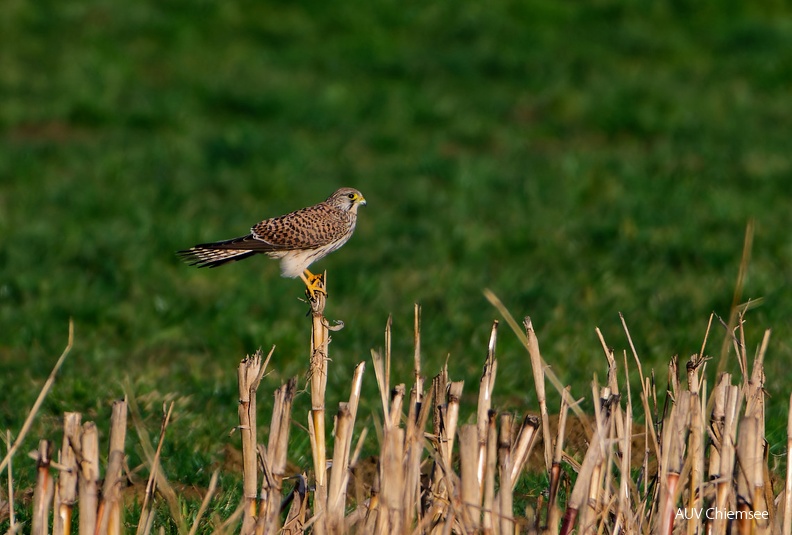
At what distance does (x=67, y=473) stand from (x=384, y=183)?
8438mm

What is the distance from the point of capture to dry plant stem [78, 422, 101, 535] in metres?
3.51

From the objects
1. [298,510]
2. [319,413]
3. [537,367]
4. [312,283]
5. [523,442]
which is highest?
[312,283]

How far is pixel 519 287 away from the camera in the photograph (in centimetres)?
903

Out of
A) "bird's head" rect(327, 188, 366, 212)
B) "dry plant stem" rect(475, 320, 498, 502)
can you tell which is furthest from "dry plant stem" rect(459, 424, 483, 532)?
"bird's head" rect(327, 188, 366, 212)

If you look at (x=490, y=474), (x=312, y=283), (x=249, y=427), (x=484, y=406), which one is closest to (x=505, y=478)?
(x=490, y=474)

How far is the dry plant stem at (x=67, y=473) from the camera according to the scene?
11.4ft

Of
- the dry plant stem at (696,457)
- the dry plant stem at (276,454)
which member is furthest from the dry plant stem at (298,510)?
the dry plant stem at (696,457)

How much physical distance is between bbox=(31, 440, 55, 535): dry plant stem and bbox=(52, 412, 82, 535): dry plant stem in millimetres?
38

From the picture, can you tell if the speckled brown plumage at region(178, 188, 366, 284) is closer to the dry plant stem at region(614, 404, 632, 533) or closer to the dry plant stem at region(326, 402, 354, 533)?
the dry plant stem at region(326, 402, 354, 533)

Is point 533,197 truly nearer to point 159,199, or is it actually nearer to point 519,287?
point 519,287

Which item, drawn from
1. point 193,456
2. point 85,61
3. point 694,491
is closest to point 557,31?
point 85,61

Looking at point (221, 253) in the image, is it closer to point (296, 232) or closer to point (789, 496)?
point (296, 232)

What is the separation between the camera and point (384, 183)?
1183 cm

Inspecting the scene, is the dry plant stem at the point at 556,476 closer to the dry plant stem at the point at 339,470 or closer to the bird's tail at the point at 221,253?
the dry plant stem at the point at 339,470
